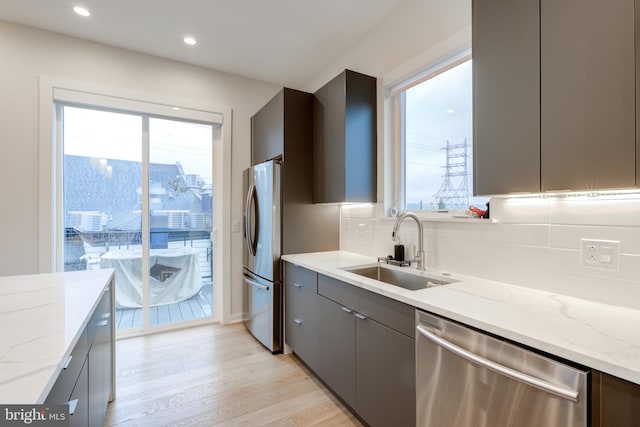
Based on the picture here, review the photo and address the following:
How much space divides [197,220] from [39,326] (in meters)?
2.35

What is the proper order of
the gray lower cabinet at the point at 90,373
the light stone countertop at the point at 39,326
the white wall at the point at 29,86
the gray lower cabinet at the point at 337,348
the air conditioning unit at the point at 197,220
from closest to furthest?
the light stone countertop at the point at 39,326 < the gray lower cabinet at the point at 90,373 < the gray lower cabinet at the point at 337,348 < the white wall at the point at 29,86 < the air conditioning unit at the point at 197,220

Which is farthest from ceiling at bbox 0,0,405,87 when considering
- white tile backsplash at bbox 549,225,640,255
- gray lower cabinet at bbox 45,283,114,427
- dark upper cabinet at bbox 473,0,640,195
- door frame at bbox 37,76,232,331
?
gray lower cabinet at bbox 45,283,114,427

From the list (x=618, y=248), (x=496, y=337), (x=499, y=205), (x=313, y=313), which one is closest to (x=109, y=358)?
(x=313, y=313)

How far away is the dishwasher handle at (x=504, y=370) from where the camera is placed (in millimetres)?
818

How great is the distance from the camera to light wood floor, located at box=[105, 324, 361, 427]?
1802 mm

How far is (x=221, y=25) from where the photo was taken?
2490 millimetres

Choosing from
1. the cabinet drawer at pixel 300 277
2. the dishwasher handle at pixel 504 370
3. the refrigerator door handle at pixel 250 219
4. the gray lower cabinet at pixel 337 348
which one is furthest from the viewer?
the refrigerator door handle at pixel 250 219

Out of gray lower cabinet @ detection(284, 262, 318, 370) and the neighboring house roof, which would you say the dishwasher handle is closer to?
Answer: gray lower cabinet @ detection(284, 262, 318, 370)

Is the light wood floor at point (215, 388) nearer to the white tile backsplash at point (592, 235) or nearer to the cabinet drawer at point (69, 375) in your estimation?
the cabinet drawer at point (69, 375)

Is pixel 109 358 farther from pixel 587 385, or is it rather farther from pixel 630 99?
pixel 630 99

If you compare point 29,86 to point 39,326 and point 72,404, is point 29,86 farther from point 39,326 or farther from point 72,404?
point 72,404

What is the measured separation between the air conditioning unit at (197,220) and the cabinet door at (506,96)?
2857 millimetres

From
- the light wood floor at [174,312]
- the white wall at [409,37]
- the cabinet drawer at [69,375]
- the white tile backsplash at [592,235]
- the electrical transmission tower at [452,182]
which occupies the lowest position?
the light wood floor at [174,312]

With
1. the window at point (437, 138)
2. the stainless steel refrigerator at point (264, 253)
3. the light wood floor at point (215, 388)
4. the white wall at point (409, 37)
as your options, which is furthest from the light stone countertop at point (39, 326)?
the white wall at point (409, 37)
